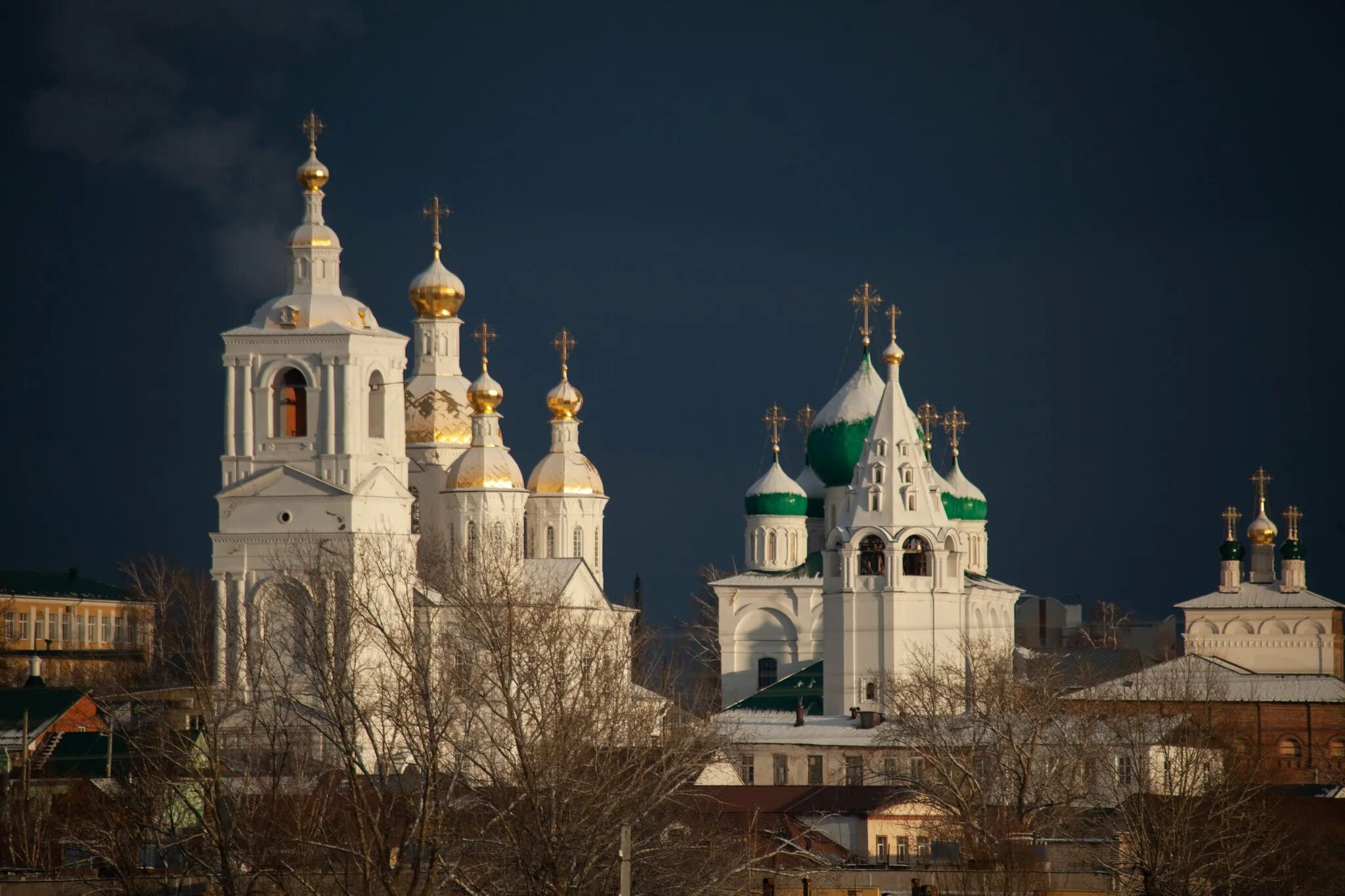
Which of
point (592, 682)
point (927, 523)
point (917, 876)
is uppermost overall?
point (927, 523)

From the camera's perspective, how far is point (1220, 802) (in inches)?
1433

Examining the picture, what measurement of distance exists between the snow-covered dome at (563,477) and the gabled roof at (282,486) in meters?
11.3

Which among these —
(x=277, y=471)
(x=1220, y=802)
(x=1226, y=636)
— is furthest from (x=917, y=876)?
(x=1226, y=636)

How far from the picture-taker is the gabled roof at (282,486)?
160ft

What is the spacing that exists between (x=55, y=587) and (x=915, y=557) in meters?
28.8

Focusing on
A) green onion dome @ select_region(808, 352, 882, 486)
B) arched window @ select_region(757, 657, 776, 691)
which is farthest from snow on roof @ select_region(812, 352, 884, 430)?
arched window @ select_region(757, 657, 776, 691)

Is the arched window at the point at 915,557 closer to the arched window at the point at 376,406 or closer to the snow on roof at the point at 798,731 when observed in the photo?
the snow on roof at the point at 798,731

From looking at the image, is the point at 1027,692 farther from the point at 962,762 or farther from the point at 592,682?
the point at 592,682

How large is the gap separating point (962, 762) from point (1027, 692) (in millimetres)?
5544

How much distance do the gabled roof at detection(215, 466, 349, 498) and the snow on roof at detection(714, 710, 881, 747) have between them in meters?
7.82

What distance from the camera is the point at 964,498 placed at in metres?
62.6

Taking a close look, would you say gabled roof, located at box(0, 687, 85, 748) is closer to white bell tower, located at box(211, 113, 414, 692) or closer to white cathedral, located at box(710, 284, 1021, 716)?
white bell tower, located at box(211, 113, 414, 692)

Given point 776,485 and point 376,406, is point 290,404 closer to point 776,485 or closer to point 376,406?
point 376,406

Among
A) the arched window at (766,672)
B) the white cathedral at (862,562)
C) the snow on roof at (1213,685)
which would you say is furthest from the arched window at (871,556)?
the arched window at (766,672)
